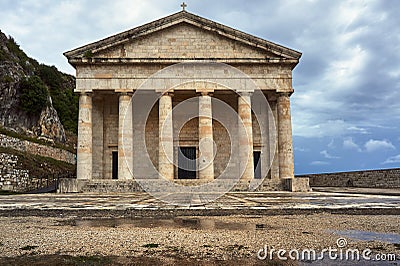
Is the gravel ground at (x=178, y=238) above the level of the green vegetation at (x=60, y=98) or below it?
below

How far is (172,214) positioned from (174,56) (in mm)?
17498

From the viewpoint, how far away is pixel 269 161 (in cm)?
2612

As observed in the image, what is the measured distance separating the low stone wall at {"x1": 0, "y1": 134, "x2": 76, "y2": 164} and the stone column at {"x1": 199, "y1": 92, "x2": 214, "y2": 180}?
16005mm

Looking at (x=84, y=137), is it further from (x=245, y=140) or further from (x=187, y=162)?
(x=245, y=140)

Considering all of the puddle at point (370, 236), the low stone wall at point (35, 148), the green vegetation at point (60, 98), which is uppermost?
the green vegetation at point (60, 98)

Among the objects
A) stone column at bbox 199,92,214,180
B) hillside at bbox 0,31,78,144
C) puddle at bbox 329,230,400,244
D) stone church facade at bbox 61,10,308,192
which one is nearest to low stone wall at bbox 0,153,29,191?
stone church facade at bbox 61,10,308,192

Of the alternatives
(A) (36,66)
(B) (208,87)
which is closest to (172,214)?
(B) (208,87)

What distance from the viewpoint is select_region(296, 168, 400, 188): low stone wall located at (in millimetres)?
23688

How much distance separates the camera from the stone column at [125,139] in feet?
72.9

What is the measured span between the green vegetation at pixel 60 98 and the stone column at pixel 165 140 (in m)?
38.3

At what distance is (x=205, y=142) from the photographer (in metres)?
22.5

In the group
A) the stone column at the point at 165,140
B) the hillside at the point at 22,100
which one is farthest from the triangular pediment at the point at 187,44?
the hillside at the point at 22,100

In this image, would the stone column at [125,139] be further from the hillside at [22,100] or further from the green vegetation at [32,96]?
the green vegetation at [32,96]

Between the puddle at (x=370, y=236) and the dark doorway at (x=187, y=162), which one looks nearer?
the puddle at (x=370, y=236)
